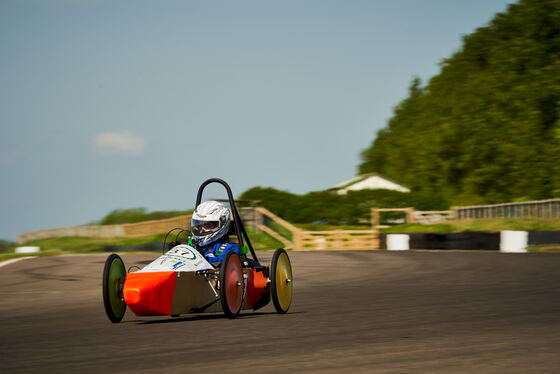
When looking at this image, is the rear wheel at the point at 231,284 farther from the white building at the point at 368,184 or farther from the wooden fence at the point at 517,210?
the white building at the point at 368,184

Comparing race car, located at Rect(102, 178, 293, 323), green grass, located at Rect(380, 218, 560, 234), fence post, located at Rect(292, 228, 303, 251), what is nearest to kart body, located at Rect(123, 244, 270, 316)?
race car, located at Rect(102, 178, 293, 323)

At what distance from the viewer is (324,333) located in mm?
7645

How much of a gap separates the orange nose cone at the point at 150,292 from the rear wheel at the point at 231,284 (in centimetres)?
54

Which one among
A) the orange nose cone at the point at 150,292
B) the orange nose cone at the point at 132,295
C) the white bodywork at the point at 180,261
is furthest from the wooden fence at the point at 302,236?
the orange nose cone at the point at 132,295

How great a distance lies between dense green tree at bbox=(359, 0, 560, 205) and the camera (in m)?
54.8

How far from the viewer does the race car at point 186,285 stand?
8.39 meters

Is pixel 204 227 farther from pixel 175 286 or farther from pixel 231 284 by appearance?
pixel 175 286

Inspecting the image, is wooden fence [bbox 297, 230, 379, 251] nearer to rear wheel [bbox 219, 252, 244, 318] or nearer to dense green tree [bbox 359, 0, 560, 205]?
dense green tree [bbox 359, 0, 560, 205]

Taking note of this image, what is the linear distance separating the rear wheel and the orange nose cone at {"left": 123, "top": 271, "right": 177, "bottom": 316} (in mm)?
538

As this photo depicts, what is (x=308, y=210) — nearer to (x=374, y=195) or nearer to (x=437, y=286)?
(x=374, y=195)

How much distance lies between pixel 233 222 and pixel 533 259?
13644mm

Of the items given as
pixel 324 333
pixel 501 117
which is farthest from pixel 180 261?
pixel 501 117

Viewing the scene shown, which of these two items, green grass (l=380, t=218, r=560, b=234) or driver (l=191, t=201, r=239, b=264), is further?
green grass (l=380, t=218, r=560, b=234)

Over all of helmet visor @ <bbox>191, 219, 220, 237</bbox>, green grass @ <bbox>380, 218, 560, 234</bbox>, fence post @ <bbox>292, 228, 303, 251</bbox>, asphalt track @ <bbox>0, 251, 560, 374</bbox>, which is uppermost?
green grass @ <bbox>380, 218, 560, 234</bbox>
